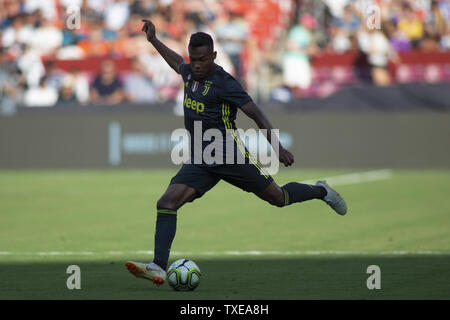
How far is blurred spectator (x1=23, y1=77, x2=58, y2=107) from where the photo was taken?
2508cm

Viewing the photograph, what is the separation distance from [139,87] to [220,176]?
1628cm

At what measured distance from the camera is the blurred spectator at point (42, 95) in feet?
82.3

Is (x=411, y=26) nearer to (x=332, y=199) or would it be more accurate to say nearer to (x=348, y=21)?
(x=348, y=21)

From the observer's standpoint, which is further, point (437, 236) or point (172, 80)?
point (172, 80)

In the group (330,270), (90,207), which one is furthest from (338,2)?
(330,270)

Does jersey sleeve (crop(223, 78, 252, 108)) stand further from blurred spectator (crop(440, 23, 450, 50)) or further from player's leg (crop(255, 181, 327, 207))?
blurred spectator (crop(440, 23, 450, 50))

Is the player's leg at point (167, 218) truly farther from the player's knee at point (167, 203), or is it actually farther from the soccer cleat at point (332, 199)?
the soccer cleat at point (332, 199)

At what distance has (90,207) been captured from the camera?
1573 centimetres

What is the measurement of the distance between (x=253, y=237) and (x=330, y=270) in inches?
114

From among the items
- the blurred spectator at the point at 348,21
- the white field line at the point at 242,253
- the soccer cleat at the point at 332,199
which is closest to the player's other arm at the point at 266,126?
the soccer cleat at the point at 332,199

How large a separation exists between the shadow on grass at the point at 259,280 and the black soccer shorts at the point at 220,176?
0.80 meters

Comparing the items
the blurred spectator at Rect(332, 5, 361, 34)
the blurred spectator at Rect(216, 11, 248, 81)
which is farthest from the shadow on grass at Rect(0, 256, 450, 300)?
the blurred spectator at Rect(332, 5, 361, 34)

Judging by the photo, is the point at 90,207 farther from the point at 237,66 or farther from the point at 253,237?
the point at 237,66

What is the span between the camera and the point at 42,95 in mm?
25125
